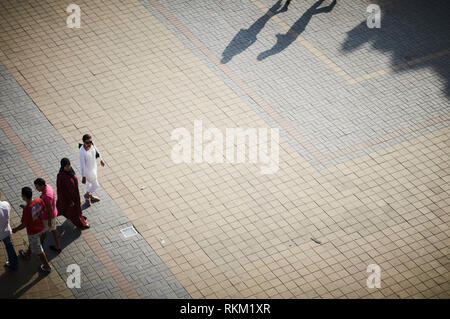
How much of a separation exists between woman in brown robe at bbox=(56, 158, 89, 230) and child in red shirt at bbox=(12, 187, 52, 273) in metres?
0.65

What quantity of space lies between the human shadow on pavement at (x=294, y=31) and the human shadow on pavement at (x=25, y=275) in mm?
6636

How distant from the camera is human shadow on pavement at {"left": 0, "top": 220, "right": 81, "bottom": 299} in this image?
9227 millimetres

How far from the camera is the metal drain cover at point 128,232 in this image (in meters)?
10.3

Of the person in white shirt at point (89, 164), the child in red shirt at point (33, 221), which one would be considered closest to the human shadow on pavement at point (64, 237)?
the child in red shirt at point (33, 221)

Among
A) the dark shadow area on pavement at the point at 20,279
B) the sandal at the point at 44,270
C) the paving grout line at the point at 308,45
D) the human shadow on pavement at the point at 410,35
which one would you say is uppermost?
the human shadow on pavement at the point at 410,35

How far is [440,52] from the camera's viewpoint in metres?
14.7

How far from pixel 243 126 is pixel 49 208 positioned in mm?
4656

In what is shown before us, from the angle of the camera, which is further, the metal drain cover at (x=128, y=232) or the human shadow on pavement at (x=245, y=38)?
the human shadow on pavement at (x=245, y=38)

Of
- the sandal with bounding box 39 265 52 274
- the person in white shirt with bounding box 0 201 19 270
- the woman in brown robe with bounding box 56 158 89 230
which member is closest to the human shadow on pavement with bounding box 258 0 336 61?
the woman in brown robe with bounding box 56 158 89 230

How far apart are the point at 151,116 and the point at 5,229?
4.43 meters

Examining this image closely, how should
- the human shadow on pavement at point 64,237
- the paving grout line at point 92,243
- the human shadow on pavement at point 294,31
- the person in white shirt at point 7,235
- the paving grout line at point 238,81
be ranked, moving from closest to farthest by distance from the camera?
the person in white shirt at point 7,235, the paving grout line at point 92,243, the human shadow on pavement at point 64,237, the paving grout line at point 238,81, the human shadow on pavement at point 294,31

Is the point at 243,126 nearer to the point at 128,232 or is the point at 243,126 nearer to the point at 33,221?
the point at 128,232

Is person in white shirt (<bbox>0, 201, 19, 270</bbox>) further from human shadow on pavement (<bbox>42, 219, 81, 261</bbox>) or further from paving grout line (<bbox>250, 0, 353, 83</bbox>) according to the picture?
paving grout line (<bbox>250, 0, 353, 83</bbox>)

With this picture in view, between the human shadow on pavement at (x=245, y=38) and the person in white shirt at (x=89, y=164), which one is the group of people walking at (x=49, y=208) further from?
the human shadow on pavement at (x=245, y=38)
